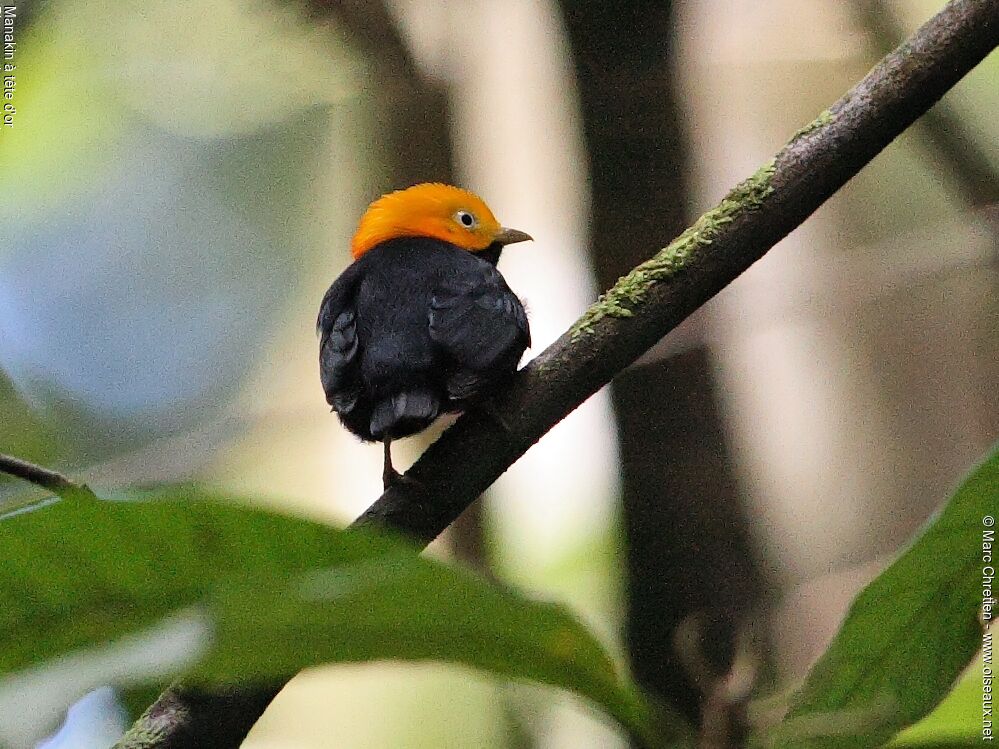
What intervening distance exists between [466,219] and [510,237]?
0.65 feet

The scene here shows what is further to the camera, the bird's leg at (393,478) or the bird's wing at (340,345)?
the bird's wing at (340,345)

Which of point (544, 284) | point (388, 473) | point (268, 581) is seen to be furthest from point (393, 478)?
point (544, 284)

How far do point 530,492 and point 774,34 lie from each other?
2.58 metres

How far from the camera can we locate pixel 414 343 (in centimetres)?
295

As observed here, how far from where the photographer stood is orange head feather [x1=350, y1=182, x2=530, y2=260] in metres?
4.22

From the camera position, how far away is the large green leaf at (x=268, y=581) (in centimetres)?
75

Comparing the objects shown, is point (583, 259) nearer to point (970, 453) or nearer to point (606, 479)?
point (606, 479)

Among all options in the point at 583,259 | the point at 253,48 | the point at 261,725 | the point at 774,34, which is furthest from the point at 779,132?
the point at 261,725

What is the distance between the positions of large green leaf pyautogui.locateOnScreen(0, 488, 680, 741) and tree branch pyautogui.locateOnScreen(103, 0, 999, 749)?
1.36 m

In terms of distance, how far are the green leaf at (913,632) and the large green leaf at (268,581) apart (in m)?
0.39

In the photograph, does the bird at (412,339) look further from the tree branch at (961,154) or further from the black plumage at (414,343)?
the tree branch at (961,154)

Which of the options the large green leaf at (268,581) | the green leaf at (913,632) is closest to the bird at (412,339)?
the green leaf at (913,632)

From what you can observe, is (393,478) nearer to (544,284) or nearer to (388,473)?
(388,473)

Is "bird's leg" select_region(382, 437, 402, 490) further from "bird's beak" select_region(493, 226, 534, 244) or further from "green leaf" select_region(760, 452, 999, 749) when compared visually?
"bird's beak" select_region(493, 226, 534, 244)
